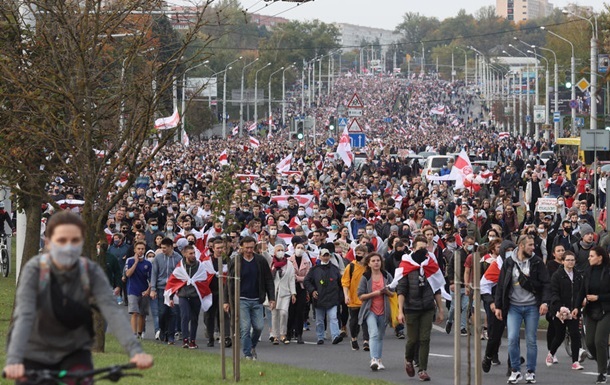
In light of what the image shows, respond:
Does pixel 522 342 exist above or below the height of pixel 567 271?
below

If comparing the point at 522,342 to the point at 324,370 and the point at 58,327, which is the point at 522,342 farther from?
the point at 58,327

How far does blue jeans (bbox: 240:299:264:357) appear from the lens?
17047 millimetres

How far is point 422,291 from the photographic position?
15.3 meters

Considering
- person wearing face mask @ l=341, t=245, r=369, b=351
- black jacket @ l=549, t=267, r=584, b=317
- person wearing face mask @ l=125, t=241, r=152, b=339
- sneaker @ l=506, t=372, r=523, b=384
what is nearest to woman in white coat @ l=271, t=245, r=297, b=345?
person wearing face mask @ l=341, t=245, r=369, b=351

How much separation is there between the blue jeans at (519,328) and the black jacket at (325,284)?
187 inches

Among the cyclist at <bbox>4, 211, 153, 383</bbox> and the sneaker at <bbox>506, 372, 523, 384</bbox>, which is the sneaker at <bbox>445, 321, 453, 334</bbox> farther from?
the cyclist at <bbox>4, 211, 153, 383</bbox>

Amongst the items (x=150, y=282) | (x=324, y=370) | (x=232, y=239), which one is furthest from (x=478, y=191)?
(x=324, y=370)

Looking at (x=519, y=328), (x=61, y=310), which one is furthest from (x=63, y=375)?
(x=519, y=328)

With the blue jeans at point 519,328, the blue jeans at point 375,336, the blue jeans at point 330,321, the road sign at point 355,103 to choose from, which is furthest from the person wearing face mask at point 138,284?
the road sign at point 355,103

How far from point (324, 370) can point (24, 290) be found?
31.5 ft

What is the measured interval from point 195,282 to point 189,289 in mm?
147

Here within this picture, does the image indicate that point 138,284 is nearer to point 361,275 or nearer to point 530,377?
point 361,275

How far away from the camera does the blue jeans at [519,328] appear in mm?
14867

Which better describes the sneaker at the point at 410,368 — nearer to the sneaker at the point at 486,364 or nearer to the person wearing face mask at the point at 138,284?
the sneaker at the point at 486,364
